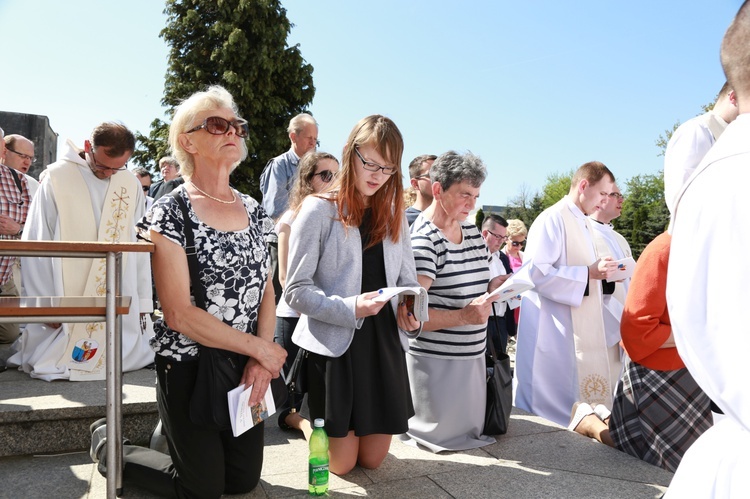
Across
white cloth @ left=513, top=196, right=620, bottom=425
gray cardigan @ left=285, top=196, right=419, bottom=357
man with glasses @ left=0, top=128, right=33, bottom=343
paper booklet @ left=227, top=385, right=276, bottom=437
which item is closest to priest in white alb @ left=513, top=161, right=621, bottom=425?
white cloth @ left=513, top=196, right=620, bottom=425

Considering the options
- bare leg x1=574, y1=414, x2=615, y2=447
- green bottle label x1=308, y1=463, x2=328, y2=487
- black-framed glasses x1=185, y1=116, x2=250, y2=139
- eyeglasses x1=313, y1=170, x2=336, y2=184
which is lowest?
bare leg x1=574, y1=414, x2=615, y2=447

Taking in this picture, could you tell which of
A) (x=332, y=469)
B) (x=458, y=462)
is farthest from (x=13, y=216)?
(x=458, y=462)

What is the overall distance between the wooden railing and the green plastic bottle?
2.81ft

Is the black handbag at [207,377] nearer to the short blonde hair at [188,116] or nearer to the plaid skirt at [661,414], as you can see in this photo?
the short blonde hair at [188,116]

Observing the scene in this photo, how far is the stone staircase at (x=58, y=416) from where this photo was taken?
3.34 metres

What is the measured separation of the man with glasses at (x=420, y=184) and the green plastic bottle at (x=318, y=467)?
249cm

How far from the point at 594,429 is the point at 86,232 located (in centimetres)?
398

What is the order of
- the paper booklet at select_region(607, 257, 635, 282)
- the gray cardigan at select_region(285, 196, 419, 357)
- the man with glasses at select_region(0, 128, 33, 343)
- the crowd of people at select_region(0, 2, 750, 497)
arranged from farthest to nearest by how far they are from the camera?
the man with glasses at select_region(0, 128, 33, 343) → the paper booklet at select_region(607, 257, 635, 282) → the gray cardigan at select_region(285, 196, 419, 357) → the crowd of people at select_region(0, 2, 750, 497)

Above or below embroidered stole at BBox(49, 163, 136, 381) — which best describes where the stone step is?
below

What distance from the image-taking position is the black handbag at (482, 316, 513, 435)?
3.79 meters

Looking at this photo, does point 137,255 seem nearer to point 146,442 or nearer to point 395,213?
point 146,442

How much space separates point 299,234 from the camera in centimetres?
312

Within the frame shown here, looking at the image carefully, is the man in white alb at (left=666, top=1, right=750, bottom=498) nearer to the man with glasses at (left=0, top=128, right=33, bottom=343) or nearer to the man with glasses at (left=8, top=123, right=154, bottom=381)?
the man with glasses at (left=8, top=123, right=154, bottom=381)

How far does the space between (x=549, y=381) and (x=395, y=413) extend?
243 cm
